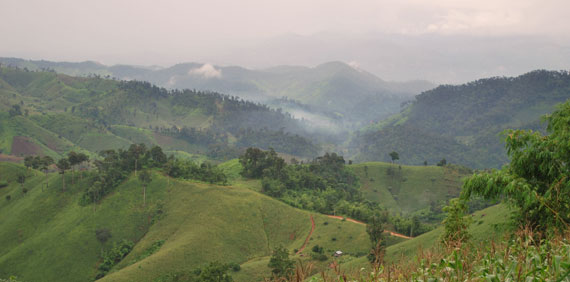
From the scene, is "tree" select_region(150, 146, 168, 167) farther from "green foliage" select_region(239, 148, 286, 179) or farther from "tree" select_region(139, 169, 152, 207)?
"green foliage" select_region(239, 148, 286, 179)

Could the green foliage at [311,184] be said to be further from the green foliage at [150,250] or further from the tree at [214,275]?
the tree at [214,275]

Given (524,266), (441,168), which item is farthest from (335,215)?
(524,266)

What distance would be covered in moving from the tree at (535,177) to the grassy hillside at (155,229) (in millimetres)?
53926

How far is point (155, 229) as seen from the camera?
85375 millimetres

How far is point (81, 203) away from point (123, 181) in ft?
39.5

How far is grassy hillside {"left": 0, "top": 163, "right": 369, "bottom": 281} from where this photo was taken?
241 ft

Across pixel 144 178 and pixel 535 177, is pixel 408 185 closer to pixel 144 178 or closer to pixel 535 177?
pixel 144 178

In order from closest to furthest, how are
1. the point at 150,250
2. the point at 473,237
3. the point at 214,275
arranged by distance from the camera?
the point at 473,237
the point at 214,275
the point at 150,250

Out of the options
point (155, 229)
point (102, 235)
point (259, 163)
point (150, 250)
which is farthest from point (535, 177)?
point (259, 163)

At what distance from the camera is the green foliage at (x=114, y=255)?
7562 centimetres

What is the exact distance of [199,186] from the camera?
326ft

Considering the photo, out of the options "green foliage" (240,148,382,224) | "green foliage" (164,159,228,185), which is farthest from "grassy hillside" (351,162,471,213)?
"green foliage" (164,159,228,185)

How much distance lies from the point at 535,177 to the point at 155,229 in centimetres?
8551

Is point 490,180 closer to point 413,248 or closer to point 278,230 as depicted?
point 413,248
